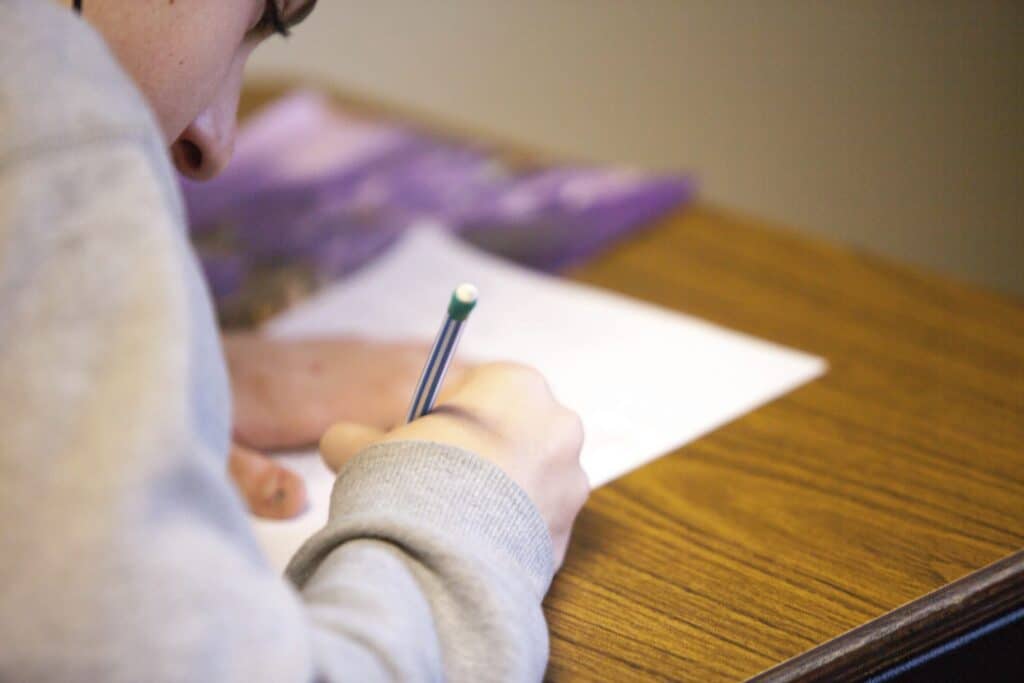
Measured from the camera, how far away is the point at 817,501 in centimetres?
59

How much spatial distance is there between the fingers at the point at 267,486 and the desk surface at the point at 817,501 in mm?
140

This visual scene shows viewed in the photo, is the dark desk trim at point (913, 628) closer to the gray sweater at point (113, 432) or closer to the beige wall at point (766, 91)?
the gray sweater at point (113, 432)

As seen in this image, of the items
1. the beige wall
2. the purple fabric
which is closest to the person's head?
the purple fabric

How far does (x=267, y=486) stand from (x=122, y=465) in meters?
0.26

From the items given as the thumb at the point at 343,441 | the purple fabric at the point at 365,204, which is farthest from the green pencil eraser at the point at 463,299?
the purple fabric at the point at 365,204

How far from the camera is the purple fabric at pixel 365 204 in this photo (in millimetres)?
879

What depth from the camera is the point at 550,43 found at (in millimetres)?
1821

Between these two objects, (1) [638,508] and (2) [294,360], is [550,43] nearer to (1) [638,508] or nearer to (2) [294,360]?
(2) [294,360]

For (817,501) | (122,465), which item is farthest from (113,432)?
(817,501)

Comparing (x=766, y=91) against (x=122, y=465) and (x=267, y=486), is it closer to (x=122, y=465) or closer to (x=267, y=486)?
(x=267, y=486)

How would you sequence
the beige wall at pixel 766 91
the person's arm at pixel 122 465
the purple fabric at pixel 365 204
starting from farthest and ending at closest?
the beige wall at pixel 766 91 < the purple fabric at pixel 365 204 < the person's arm at pixel 122 465

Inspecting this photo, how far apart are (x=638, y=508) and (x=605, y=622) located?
93 mm

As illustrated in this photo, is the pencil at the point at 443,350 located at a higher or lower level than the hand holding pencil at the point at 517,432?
higher

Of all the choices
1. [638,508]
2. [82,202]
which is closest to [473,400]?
[638,508]
